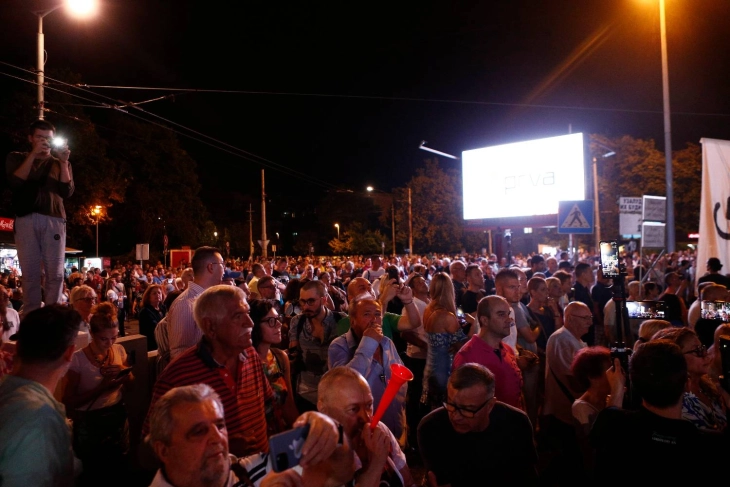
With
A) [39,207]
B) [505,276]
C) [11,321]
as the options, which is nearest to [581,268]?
[505,276]

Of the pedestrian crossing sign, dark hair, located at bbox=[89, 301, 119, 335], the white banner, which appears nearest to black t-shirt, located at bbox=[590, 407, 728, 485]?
dark hair, located at bbox=[89, 301, 119, 335]

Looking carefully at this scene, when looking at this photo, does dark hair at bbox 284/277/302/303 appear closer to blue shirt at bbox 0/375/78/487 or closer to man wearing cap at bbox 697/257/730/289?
blue shirt at bbox 0/375/78/487

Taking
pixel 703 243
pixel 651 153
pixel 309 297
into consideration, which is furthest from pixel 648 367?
pixel 651 153

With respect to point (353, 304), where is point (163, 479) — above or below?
below

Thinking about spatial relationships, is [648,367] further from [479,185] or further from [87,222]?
[87,222]

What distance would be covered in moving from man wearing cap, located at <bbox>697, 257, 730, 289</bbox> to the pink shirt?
6.16m

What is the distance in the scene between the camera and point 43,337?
101 inches

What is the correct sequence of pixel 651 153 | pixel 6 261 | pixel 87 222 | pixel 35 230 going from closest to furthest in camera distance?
1. pixel 35 230
2. pixel 6 261
3. pixel 87 222
4. pixel 651 153

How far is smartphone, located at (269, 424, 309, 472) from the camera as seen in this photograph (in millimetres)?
1394

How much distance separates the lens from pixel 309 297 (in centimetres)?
498

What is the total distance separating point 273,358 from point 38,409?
1.91 metres

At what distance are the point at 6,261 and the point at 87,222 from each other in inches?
299

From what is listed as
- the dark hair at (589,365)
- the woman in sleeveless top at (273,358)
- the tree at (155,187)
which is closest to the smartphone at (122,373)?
the woman in sleeveless top at (273,358)

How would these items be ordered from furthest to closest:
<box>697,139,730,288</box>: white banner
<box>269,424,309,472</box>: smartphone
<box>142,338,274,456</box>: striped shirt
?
<box>697,139,730,288</box>: white banner, <box>142,338,274,456</box>: striped shirt, <box>269,424,309,472</box>: smartphone
